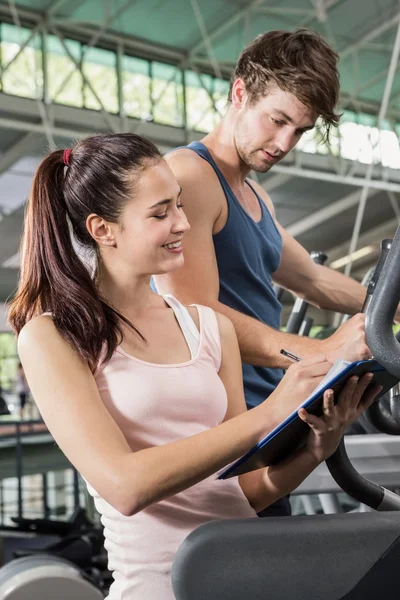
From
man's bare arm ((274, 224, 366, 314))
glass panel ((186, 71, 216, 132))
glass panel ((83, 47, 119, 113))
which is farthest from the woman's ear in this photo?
glass panel ((186, 71, 216, 132))

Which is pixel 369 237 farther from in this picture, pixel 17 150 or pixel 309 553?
pixel 309 553

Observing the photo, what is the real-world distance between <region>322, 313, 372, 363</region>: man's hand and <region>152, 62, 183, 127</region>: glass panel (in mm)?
8909

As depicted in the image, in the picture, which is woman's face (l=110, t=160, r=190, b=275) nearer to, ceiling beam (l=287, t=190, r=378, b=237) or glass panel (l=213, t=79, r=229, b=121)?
glass panel (l=213, t=79, r=229, b=121)

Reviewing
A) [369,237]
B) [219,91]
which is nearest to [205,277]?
[219,91]

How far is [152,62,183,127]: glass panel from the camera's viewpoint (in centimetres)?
990

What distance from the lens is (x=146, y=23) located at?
30.8 ft

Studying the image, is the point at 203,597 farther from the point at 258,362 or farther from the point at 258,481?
the point at 258,362

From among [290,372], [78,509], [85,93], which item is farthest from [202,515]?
[85,93]

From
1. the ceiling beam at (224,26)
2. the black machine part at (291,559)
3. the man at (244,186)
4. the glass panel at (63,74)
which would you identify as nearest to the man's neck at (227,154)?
the man at (244,186)

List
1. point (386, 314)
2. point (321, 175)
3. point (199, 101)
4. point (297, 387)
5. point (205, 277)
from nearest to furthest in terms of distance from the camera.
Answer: point (386, 314), point (297, 387), point (205, 277), point (199, 101), point (321, 175)

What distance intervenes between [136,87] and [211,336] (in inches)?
351

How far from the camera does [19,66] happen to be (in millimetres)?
8703

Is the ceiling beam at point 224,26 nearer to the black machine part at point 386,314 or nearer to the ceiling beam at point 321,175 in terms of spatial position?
the ceiling beam at point 321,175

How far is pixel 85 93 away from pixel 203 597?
8.83 meters
